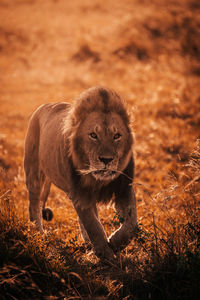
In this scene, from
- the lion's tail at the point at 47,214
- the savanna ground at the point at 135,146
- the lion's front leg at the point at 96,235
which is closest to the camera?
the savanna ground at the point at 135,146

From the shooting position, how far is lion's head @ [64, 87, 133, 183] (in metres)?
3.16

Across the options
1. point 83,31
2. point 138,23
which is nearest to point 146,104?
point 138,23

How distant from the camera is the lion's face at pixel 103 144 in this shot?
313 centimetres

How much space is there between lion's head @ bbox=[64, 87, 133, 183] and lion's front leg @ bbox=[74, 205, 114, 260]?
34 centimetres

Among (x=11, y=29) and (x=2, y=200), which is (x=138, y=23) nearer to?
(x=11, y=29)

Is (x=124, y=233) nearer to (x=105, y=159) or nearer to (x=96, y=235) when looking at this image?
(x=96, y=235)

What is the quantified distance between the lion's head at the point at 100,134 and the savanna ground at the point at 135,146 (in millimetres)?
287

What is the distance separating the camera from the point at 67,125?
136 inches

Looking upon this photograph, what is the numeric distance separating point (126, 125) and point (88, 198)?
Result: 0.77 m

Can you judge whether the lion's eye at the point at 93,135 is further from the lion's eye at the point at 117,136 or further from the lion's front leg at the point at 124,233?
the lion's front leg at the point at 124,233

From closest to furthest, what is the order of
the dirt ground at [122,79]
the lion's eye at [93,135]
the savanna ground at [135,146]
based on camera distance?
the savanna ground at [135,146], the lion's eye at [93,135], the dirt ground at [122,79]

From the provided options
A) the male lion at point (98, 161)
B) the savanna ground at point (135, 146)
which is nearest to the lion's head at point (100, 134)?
the male lion at point (98, 161)

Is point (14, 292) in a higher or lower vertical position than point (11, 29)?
lower

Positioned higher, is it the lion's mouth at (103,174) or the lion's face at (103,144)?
the lion's face at (103,144)
